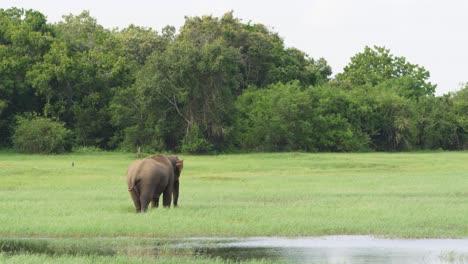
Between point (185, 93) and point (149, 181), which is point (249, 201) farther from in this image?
point (185, 93)

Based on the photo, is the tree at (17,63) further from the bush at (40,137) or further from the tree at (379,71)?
the tree at (379,71)

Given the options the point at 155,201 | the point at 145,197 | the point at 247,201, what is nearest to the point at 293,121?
the point at 247,201

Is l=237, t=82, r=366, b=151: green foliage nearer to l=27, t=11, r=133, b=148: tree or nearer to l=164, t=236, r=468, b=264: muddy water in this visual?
l=27, t=11, r=133, b=148: tree

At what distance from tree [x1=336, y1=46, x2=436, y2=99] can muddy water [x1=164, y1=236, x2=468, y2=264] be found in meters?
70.9

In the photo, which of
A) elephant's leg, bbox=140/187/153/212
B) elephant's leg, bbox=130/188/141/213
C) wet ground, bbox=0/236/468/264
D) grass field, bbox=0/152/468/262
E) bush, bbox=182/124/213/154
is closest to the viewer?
wet ground, bbox=0/236/468/264

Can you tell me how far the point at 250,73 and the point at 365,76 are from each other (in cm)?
1954

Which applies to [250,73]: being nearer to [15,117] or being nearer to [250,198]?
[15,117]

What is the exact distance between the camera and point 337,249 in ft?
58.2

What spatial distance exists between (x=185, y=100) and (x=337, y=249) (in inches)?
1673

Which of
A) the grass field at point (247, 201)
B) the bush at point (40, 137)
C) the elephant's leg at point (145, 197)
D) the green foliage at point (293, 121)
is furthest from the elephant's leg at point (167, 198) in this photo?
the green foliage at point (293, 121)

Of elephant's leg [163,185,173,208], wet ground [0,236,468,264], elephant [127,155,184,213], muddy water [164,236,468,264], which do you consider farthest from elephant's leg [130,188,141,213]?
muddy water [164,236,468,264]

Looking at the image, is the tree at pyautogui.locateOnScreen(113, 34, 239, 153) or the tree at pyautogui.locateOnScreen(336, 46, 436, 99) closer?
the tree at pyautogui.locateOnScreen(113, 34, 239, 153)

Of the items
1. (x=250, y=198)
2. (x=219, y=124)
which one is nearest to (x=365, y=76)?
(x=219, y=124)

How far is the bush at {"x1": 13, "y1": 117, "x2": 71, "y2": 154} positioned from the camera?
55.8 metres
